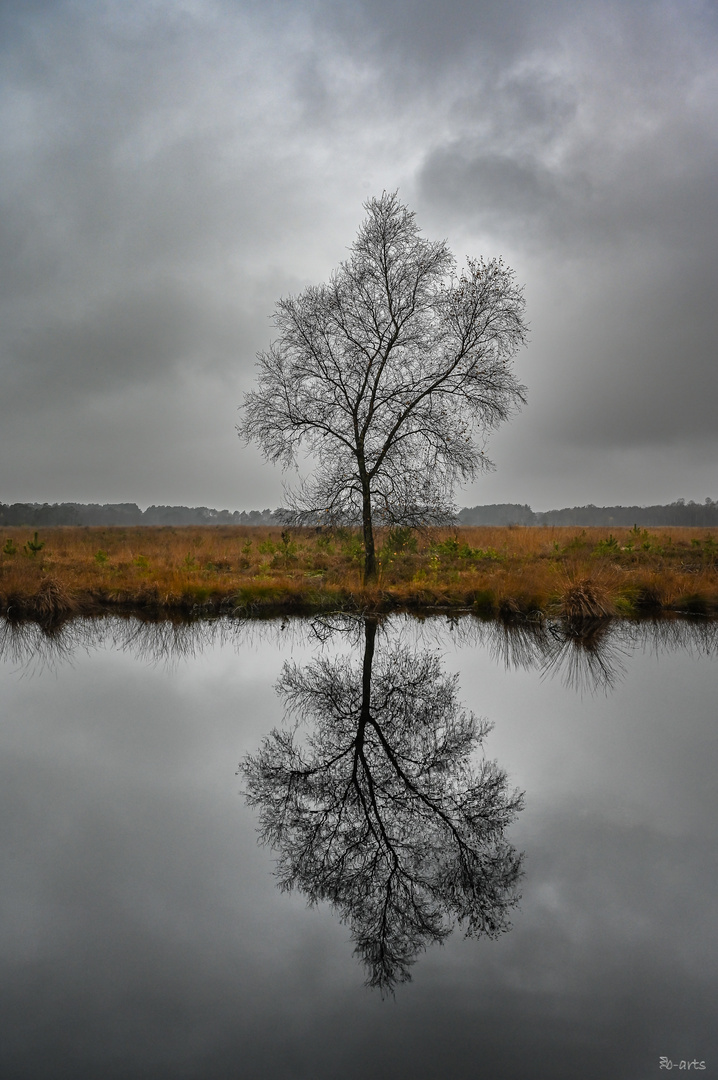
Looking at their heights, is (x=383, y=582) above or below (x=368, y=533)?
below

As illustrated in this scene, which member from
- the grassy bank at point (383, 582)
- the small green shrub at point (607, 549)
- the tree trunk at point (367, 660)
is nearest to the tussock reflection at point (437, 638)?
the tree trunk at point (367, 660)

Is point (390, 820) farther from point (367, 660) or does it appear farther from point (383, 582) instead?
point (383, 582)

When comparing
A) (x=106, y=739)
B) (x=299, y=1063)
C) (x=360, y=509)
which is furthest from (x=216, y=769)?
(x=360, y=509)

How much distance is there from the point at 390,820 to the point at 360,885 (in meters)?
0.71

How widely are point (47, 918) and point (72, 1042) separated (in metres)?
0.85

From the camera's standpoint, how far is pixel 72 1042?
91.6 inches

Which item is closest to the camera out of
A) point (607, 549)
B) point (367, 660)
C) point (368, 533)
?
point (367, 660)

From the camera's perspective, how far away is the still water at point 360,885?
92.3 inches

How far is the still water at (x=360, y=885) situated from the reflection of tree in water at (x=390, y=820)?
0.06ft

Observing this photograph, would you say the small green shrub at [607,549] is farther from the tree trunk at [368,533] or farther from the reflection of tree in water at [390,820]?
the reflection of tree in water at [390,820]

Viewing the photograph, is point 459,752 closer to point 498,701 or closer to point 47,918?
point 498,701

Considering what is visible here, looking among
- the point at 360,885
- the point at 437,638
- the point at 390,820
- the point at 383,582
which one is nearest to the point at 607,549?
the point at 383,582

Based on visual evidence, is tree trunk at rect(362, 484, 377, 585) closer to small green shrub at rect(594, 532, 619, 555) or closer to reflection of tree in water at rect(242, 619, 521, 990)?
small green shrub at rect(594, 532, 619, 555)

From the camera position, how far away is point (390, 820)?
397 cm
